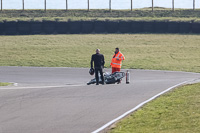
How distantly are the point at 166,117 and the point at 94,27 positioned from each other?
32.8 m

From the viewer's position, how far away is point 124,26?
147 feet

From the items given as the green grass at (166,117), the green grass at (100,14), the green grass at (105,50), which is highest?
the green grass at (100,14)

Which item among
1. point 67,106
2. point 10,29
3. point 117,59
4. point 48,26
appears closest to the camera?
point 67,106

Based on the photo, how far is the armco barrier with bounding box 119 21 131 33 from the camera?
4456cm

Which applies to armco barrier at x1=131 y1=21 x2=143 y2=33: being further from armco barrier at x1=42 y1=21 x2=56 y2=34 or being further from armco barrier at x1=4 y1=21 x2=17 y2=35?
armco barrier at x1=4 y1=21 x2=17 y2=35

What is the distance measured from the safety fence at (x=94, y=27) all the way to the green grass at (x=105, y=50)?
30.2 inches

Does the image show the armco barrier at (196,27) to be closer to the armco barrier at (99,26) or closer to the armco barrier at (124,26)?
the armco barrier at (124,26)

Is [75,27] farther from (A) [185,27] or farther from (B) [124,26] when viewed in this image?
(A) [185,27]

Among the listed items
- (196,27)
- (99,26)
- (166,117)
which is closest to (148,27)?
(196,27)

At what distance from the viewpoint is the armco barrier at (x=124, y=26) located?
44.6 m

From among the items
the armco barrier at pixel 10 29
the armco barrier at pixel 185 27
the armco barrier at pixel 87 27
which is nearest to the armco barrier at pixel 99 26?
the armco barrier at pixel 87 27

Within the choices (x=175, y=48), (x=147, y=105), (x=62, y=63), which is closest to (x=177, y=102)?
(x=147, y=105)

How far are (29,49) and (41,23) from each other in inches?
148

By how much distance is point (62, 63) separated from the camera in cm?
3491
